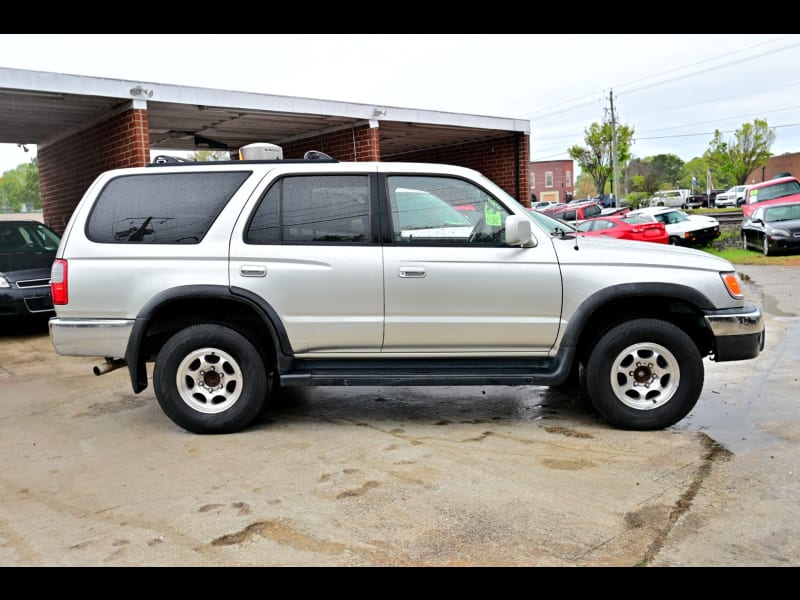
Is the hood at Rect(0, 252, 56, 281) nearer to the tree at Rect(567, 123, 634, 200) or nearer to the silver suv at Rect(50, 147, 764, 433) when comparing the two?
the silver suv at Rect(50, 147, 764, 433)

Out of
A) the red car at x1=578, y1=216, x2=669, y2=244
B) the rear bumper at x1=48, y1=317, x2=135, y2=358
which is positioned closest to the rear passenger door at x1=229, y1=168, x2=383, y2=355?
the rear bumper at x1=48, y1=317, x2=135, y2=358

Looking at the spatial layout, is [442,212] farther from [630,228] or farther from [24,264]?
[630,228]

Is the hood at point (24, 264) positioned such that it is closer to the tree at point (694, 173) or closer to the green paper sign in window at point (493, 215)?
the green paper sign in window at point (493, 215)

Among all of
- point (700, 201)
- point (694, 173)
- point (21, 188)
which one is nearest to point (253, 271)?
point (700, 201)

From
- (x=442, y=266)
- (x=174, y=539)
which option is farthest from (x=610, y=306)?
(x=174, y=539)

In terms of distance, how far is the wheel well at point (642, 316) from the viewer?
17.3 ft

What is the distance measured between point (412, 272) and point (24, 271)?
692cm

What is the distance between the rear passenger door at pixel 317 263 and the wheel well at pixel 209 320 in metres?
0.26

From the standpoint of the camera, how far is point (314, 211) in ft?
17.7

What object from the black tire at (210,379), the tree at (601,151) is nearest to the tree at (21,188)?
the tree at (601,151)

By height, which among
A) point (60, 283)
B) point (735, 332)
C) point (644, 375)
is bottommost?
point (644, 375)

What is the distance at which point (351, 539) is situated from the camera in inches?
142
